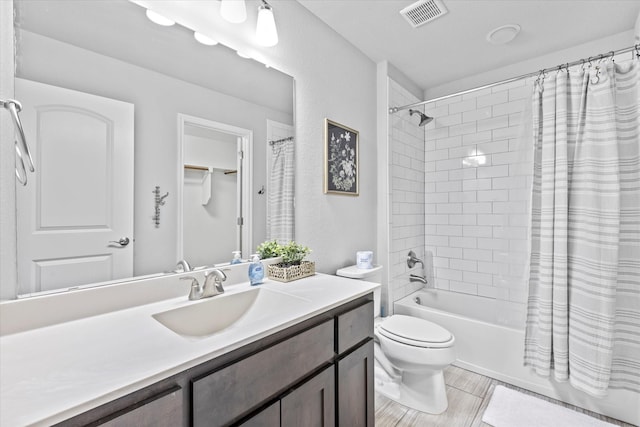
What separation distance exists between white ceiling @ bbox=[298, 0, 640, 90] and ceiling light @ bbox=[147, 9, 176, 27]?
0.90 meters

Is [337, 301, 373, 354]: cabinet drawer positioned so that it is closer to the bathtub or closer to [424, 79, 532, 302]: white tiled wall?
the bathtub

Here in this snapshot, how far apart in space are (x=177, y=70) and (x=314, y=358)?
126cm

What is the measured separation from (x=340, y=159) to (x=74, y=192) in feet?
4.83

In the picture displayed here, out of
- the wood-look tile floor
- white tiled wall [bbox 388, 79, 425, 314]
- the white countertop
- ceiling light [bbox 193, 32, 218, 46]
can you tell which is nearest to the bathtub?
the wood-look tile floor

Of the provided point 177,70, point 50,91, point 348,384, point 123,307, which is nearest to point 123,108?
point 50,91

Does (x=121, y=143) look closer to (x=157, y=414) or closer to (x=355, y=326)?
(x=157, y=414)

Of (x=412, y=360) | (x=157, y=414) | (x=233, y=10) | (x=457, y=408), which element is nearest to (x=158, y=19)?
(x=233, y=10)

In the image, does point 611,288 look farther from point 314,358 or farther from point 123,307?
point 123,307

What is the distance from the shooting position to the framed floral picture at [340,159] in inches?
75.3

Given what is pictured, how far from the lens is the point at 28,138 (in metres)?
0.88

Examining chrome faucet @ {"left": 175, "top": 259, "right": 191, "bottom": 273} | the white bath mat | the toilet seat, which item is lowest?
the white bath mat

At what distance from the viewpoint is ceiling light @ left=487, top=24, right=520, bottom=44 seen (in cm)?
201

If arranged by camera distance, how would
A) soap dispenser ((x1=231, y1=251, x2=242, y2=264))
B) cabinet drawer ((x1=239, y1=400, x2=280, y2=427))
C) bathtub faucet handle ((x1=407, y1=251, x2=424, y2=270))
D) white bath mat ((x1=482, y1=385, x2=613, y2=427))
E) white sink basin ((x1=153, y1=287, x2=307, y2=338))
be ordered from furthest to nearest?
1. bathtub faucet handle ((x1=407, y1=251, x2=424, y2=270))
2. white bath mat ((x1=482, y1=385, x2=613, y2=427))
3. soap dispenser ((x1=231, y1=251, x2=242, y2=264))
4. white sink basin ((x1=153, y1=287, x2=307, y2=338))
5. cabinet drawer ((x1=239, y1=400, x2=280, y2=427))

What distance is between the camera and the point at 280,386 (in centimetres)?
88
